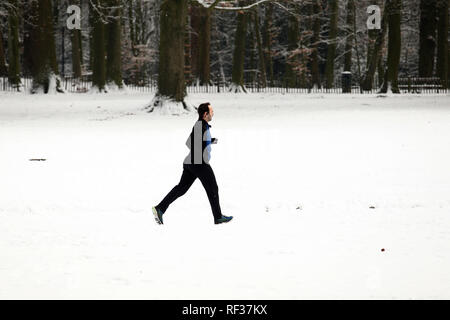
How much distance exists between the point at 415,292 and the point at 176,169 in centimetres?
665

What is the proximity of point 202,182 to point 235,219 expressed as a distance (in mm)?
803

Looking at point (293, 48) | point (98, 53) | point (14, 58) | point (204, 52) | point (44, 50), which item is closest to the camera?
point (44, 50)

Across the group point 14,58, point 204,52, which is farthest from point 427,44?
point 14,58

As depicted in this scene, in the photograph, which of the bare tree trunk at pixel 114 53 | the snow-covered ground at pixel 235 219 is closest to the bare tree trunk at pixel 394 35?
the bare tree trunk at pixel 114 53

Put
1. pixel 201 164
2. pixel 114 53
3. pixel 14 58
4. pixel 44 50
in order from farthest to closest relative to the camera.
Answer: pixel 14 58 < pixel 114 53 < pixel 44 50 < pixel 201 164

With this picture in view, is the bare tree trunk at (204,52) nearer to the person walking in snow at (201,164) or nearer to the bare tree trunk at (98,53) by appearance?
the bare tree trunk at (98,53)

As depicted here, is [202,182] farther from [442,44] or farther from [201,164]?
[442,44]

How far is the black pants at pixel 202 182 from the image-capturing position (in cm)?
684

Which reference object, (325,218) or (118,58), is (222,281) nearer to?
(325,218)

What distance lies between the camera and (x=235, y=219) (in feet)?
24.6

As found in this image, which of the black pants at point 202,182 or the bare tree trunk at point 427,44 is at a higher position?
the bare tree trunk at point 427,44

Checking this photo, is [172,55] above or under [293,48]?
under

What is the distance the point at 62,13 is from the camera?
5084 centimetres

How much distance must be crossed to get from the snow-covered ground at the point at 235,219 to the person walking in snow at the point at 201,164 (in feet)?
0.67
